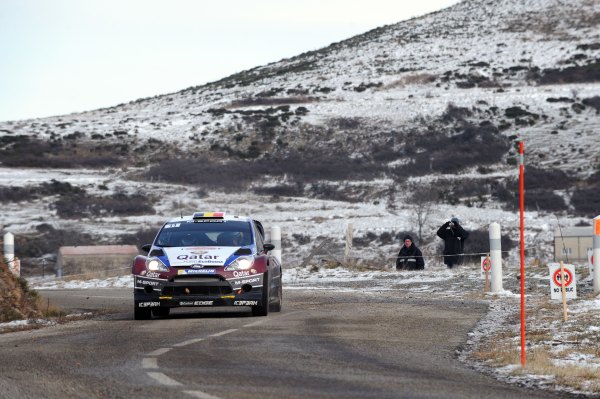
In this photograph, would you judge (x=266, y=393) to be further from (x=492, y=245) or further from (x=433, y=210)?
(x=433, y=210)

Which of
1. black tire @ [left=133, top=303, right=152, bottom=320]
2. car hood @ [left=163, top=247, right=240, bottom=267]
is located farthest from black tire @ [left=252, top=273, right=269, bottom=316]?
black tire @ [left=133, top=303, right=152, bottom=320]

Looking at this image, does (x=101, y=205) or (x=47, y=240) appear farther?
(x=101, y=205)

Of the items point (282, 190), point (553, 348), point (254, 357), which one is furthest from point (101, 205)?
point (254, 357)

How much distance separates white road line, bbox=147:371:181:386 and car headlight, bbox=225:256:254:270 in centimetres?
759

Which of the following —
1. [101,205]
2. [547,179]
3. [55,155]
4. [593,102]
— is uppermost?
[593,102]

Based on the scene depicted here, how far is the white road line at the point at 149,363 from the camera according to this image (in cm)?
977

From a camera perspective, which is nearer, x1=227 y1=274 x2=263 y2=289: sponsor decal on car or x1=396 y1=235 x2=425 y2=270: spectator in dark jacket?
x1=227 y1=274 x2=263 y2=289: sponsor decal on car

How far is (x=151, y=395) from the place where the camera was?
316 inches

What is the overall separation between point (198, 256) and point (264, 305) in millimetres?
1154

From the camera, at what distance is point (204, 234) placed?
18016 mm

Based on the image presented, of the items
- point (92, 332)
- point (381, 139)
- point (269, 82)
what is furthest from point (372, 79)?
point (92, 332)

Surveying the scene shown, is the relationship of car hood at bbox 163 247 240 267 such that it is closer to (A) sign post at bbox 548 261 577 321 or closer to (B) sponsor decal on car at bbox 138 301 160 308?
(B) sponsor decal on car at bbox 138 301 160 308

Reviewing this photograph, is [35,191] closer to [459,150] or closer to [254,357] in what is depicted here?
[459,150]

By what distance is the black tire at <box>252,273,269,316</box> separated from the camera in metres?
17.0
